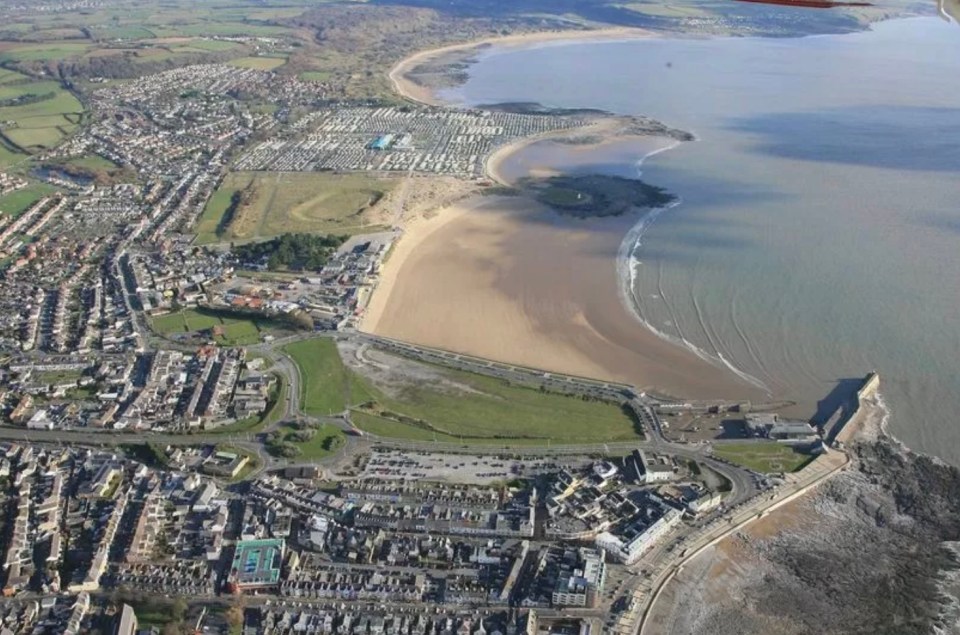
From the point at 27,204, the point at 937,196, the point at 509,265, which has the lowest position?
the point at 27,204

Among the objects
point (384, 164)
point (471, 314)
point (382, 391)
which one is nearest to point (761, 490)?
point (382, 391)

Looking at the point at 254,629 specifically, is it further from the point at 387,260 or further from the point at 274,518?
the point at 387,260

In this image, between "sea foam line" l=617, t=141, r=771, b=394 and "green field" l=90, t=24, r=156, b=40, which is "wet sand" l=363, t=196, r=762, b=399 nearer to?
"sea foam line" l=617, t=141, r=771, b=394

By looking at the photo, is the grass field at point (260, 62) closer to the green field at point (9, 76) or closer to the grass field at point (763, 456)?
the green field at point (9, 76)

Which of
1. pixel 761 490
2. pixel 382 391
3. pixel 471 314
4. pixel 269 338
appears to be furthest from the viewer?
pixel 471 314

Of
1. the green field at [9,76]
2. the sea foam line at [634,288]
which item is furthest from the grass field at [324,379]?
the green field at [9,76]

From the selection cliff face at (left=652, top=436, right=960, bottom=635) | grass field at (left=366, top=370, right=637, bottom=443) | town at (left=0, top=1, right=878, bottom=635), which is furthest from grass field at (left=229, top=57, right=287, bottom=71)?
cliff face at (left=652, top=436, right=960, bottom=635)

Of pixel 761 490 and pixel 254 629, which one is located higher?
pixel 761 490
